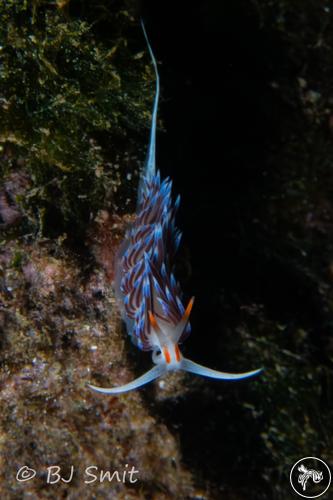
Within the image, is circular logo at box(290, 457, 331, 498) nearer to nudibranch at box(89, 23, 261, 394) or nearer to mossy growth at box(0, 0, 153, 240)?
nudibranch at box(89, 23, 261, 394)

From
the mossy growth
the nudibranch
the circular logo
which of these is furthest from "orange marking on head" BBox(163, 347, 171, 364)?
the circular logo

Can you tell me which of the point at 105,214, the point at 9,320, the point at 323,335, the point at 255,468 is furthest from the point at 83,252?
the point at 255,468

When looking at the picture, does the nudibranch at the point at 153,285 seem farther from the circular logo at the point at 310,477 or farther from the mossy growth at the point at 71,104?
the circular logo at the point at 310,477

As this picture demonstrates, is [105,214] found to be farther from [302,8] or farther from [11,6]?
[302,8]

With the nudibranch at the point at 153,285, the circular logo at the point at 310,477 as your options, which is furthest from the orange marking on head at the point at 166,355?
the circular logo at the point at 310,477

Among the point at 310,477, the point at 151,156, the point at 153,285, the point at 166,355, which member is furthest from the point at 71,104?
the point at 310,477

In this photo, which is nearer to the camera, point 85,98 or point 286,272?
point 85,98

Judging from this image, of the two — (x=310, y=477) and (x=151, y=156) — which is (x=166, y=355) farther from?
(x=310, y=477)
